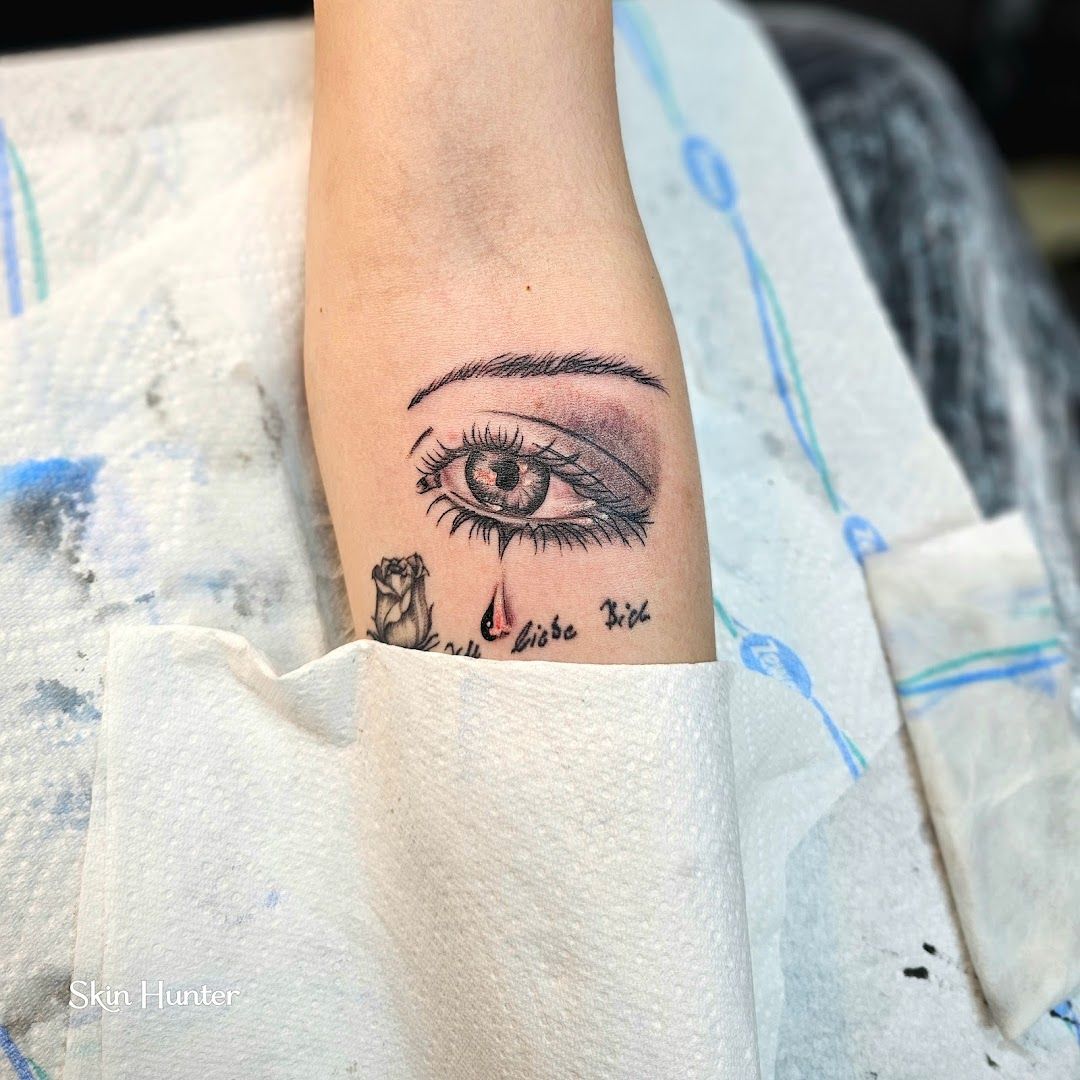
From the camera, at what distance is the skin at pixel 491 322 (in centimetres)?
69

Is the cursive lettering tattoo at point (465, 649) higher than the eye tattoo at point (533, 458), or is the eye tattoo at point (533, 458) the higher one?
the eye tattoo at point (533, 458)

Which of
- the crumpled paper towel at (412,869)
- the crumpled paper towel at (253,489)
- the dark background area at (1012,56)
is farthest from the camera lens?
the dark background area at (1012,56)

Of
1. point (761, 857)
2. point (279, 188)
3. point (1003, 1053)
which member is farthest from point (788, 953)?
point (279, 188)

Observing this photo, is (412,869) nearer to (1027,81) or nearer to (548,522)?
(548,522)

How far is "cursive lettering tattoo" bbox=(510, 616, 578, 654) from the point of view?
2.23 feet

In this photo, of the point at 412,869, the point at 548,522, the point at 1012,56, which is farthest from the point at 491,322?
the point at 1012,56

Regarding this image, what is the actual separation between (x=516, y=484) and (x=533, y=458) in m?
0.02

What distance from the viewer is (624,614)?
0.68 m

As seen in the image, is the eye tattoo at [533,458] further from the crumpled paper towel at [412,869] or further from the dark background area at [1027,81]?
the dark background area at [1027,81]

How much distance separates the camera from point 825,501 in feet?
3.22

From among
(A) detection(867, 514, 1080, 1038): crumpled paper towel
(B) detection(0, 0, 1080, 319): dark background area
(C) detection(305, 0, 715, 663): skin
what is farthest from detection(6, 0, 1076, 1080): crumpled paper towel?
(B) detection(0, 0, 1080, 319): dark background area

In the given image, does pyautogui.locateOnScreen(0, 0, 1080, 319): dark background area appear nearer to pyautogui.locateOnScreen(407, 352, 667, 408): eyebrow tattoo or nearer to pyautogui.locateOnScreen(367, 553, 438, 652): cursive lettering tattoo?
pyautogui.locateOnScreen(407, 352, 667, 408): eyebrow tattoo

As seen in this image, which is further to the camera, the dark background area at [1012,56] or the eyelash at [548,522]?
the dark background area at [1012,56]

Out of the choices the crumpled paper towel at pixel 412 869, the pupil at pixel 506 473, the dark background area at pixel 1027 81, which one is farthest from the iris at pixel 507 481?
the dark background area at pixel 1027 81
